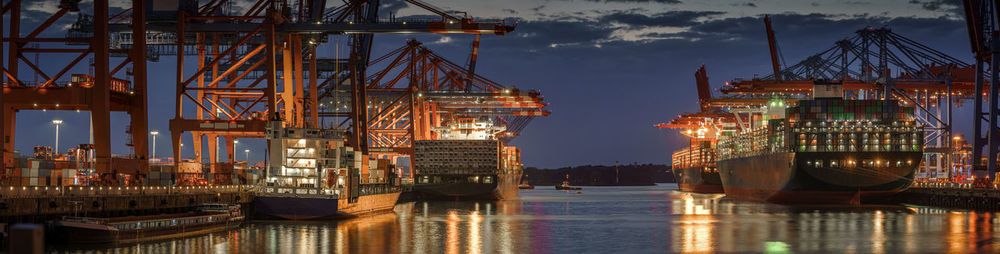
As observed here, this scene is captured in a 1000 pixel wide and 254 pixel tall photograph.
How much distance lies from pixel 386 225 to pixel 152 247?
15.2m

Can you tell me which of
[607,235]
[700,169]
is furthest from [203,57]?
[700,169]

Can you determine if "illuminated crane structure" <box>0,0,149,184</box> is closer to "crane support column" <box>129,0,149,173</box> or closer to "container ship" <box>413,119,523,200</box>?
"crane support column" <box>129,0,149,173</box>

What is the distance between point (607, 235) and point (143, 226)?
18866mm

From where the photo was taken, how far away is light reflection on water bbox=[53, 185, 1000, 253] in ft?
109

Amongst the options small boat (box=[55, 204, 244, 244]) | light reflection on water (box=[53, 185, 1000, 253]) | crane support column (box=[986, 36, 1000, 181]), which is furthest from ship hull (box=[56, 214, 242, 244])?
crane support column (box=[986, 36, 1000, 181])

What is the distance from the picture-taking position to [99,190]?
117 ft

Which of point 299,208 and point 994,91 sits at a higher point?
point 994,91

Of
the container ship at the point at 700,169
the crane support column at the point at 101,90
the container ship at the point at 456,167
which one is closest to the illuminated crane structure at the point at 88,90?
the crane support column at the point at 101,90

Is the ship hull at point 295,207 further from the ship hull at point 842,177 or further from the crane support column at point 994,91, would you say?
the crane support column at point 994,91

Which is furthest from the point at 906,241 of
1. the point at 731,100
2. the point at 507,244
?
the point at 731,100

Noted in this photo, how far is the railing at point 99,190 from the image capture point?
106 ft

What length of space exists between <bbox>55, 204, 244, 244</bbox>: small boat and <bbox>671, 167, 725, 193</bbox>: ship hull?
278ft

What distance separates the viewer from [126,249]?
101ft

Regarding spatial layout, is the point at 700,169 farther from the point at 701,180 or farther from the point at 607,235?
the point at 607,235
